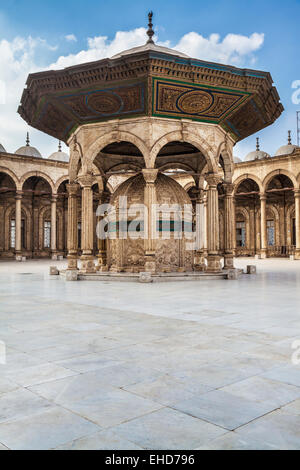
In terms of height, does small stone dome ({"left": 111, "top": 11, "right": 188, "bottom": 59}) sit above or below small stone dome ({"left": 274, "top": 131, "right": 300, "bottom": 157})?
below

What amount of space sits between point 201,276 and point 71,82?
6239 millimetres

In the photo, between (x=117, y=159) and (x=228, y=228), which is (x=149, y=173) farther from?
(x=117, y=159)

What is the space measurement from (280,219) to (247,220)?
2.85 meters

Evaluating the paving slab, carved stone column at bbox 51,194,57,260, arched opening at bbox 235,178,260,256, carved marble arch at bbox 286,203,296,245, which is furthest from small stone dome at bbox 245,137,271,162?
the paving slab

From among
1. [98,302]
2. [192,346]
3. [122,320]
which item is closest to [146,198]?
[98,302]

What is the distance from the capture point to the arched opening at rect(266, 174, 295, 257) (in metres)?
30.4

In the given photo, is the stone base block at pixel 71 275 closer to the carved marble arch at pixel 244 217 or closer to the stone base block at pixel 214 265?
the stone base block at pixel 214 265

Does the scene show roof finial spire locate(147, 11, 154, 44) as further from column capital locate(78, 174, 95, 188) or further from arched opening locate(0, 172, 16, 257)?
arched opening locate(0, 172, 16, 257)

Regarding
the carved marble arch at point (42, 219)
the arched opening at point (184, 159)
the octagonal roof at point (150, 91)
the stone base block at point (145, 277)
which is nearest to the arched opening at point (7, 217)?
the carved marble arch at point (42, 219)

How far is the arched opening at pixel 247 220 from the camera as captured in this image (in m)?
32.6

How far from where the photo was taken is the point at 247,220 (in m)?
33.2

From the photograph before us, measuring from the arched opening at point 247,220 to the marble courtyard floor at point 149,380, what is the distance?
2779cm

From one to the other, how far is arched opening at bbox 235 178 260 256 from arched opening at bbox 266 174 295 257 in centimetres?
106
